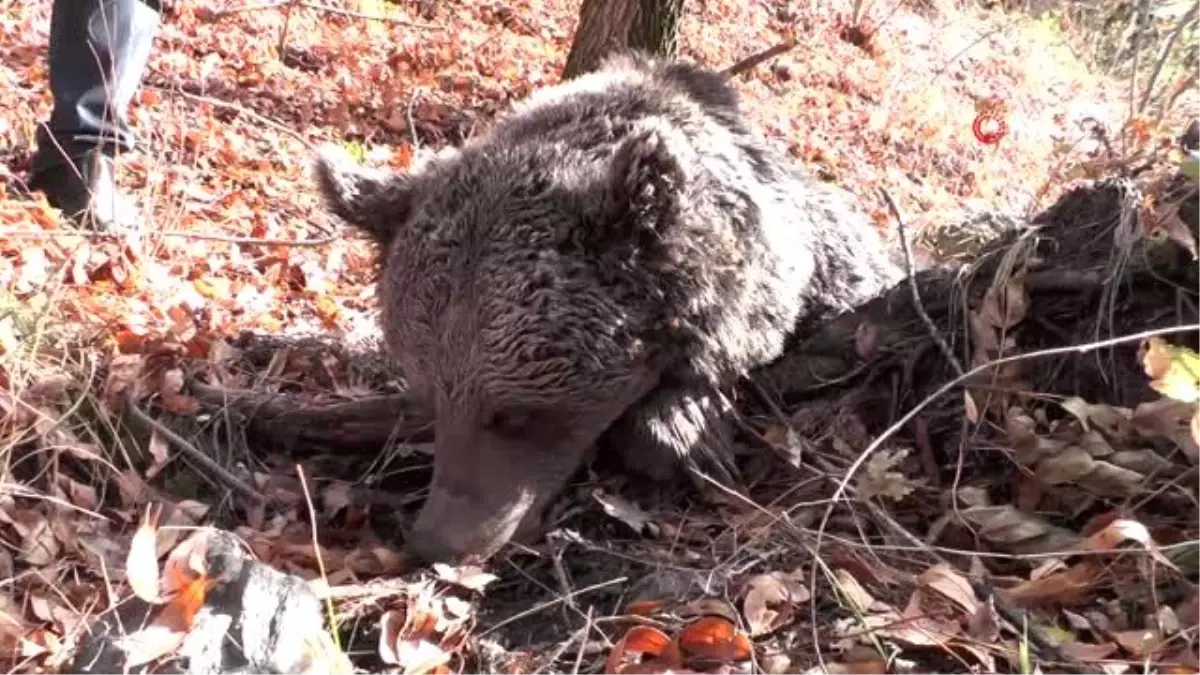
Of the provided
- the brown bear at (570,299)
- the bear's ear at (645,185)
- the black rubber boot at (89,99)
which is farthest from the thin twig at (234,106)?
the bear's ear at (645,185)

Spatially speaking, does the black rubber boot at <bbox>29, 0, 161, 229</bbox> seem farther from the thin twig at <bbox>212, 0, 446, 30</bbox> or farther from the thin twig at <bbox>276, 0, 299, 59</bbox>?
the thin twig at <bbox>212, 0, 446, 30</bbox>

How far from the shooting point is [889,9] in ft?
51.0

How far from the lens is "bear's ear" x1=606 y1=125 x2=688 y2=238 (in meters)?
3.10

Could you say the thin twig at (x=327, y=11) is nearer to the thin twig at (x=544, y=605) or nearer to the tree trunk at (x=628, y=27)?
the tree trunk at (x=628, y=27)

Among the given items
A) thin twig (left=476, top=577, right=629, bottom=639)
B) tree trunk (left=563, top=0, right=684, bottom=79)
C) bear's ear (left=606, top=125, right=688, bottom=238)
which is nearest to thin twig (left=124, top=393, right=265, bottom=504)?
thin twig (left=476, top=577, right=629, bottom=639)

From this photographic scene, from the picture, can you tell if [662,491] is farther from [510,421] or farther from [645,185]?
[645,185]

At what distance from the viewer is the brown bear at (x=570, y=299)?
3.07m

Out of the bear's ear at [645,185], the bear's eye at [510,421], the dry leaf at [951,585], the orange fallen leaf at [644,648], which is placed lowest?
the orange fallen leaf at [644,648]

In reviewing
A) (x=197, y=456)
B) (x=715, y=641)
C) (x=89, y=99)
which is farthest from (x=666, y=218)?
(x=89, y=99)

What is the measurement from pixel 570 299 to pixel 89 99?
10.3 feet

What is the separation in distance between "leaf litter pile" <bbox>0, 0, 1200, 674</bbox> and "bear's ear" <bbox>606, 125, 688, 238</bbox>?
0.73 metres

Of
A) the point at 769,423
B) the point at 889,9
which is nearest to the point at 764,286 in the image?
the point at 769,423

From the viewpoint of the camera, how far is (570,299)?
3.11 meters

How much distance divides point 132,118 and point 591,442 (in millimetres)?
4755
